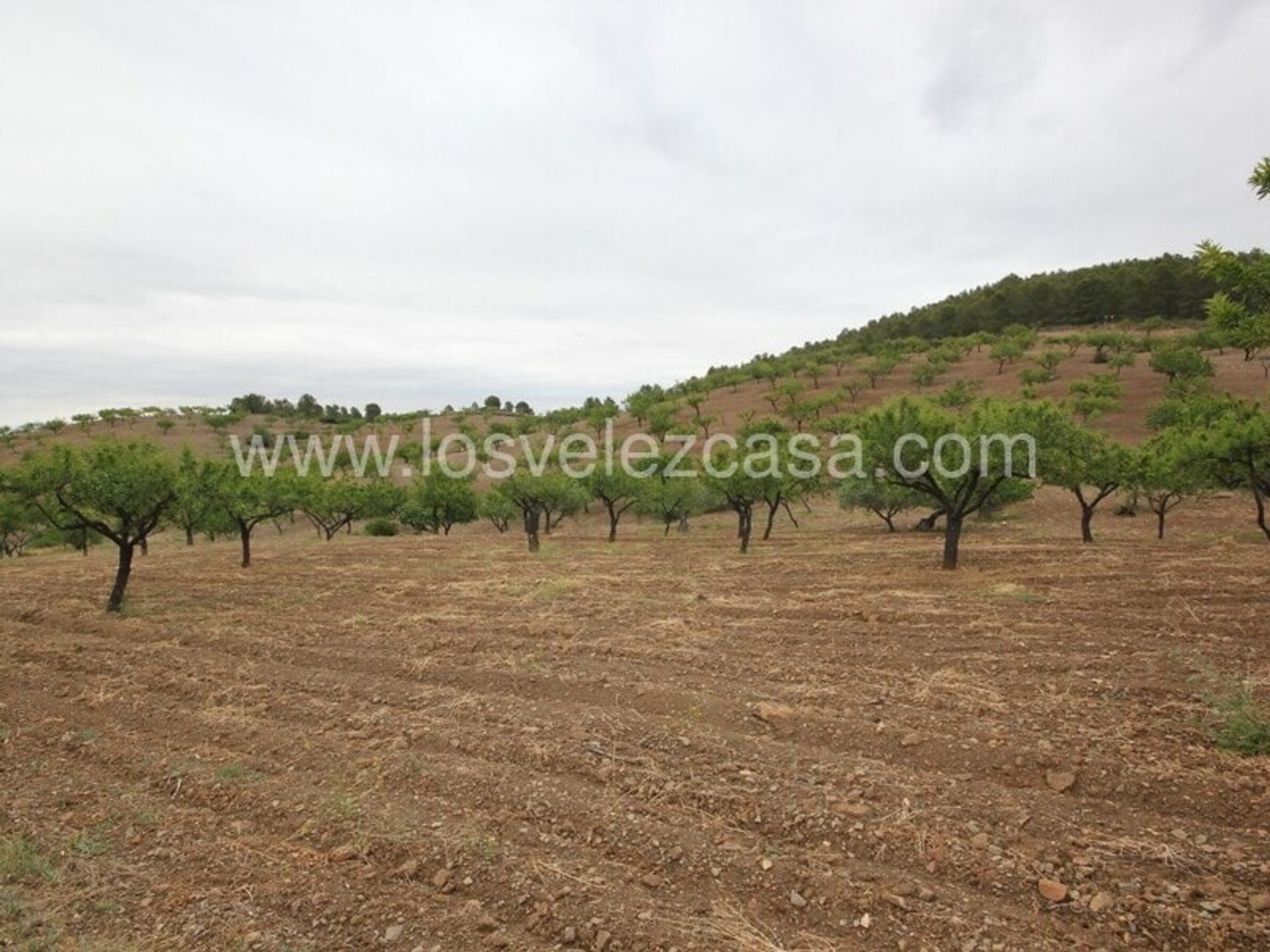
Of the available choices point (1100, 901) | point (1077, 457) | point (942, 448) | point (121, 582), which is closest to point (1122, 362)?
point (1077, 457)

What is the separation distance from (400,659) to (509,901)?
21.2ft

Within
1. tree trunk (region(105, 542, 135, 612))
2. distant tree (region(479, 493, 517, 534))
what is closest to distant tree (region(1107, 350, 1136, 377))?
distant tree (region(479, 493, 517, 534))

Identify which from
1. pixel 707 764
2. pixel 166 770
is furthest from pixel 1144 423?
pixel 166 770

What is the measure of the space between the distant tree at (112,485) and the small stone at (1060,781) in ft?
59.8

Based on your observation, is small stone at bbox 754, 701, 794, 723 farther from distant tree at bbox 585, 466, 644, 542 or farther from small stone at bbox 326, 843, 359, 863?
distant tree at bbox 585, 466, 644, 542

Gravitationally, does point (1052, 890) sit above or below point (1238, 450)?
→ below

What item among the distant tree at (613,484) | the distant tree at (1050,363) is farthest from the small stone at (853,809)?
the distant tree at (1050,363)

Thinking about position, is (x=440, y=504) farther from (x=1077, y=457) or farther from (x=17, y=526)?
(x=1077, y=457)

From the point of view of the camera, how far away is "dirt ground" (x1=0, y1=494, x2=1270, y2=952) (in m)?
4.47

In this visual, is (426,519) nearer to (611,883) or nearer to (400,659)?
(400,659)

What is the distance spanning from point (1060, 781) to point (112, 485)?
736 inches

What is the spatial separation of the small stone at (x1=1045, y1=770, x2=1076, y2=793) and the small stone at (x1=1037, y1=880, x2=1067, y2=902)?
1548mm

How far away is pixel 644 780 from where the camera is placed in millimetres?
6266

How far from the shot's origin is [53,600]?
1680 cm
